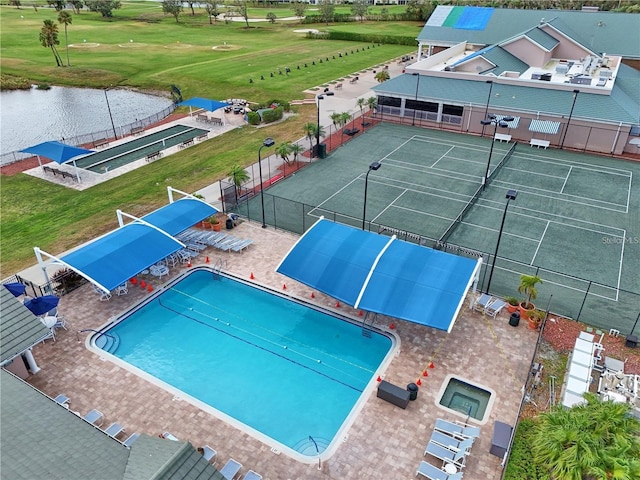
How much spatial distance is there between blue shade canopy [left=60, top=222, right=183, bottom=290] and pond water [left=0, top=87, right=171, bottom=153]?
120 feet

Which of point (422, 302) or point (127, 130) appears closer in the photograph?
point (422, 302)

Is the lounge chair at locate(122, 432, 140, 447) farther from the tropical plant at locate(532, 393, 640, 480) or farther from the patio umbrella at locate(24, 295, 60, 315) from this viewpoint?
the tropical plant at locate(532, 393, 640, 480)

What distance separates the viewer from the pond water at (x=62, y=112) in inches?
2216

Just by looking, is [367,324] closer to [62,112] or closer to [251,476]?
[251,476]

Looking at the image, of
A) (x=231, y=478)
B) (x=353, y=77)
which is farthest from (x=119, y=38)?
(x=231, y=478)

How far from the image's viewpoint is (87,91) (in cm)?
7356

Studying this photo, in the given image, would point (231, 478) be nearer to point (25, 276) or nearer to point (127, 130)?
point (25, 276)

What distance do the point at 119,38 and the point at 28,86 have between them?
39912 millimetres

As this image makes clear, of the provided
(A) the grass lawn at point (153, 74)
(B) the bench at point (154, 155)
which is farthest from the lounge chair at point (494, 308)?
(B) the bench at point (154, 155)

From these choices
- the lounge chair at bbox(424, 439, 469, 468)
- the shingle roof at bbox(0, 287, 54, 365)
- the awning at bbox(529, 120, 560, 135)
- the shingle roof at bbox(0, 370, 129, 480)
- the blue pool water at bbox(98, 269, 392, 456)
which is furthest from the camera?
the awning at bbox(529, 120, 560, 135)

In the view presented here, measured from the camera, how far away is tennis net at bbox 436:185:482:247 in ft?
97.6

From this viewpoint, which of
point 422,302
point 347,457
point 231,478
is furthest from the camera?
point 422,302

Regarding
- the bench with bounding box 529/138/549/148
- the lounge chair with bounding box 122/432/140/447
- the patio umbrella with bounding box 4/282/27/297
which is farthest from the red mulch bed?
the bench with bounding box 529/138/549/148

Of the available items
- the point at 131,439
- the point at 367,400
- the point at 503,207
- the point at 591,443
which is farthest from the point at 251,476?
the point at 503,207
